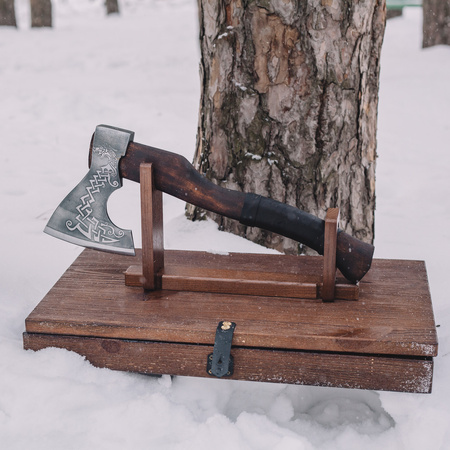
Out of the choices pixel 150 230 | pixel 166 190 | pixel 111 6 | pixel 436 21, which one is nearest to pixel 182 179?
pixel 166 190

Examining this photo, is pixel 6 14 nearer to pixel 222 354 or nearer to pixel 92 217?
pixel 92 217

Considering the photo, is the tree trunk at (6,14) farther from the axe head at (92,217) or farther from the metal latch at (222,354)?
the metal latch at (222,354)

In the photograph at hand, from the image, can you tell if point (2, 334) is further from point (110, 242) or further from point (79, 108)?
point (79, 108)

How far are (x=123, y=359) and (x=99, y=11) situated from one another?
1336 cm

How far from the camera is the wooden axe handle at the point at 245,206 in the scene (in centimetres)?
175

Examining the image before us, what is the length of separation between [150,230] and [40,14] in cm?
726

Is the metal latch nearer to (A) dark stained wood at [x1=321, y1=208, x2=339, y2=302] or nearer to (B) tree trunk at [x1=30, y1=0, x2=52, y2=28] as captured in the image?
(A) dark stained wood at [x1=321, y1=208, x2=339, y2=302]

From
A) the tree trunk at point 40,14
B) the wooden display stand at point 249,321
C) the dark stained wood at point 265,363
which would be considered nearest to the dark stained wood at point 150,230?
the wooden display stand at point 249,321

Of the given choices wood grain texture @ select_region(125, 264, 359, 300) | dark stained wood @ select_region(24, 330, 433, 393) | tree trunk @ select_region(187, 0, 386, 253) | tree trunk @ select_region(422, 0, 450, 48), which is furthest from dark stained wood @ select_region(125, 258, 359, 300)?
tree trunk @ select_region(422, 0, 450, 48)

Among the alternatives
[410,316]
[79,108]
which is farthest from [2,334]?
[79,108]

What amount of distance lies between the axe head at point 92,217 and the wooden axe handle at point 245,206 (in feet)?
0.21

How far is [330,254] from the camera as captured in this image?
172 centimetres

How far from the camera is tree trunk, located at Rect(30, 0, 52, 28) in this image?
320 inches

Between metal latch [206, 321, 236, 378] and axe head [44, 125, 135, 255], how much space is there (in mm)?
388
